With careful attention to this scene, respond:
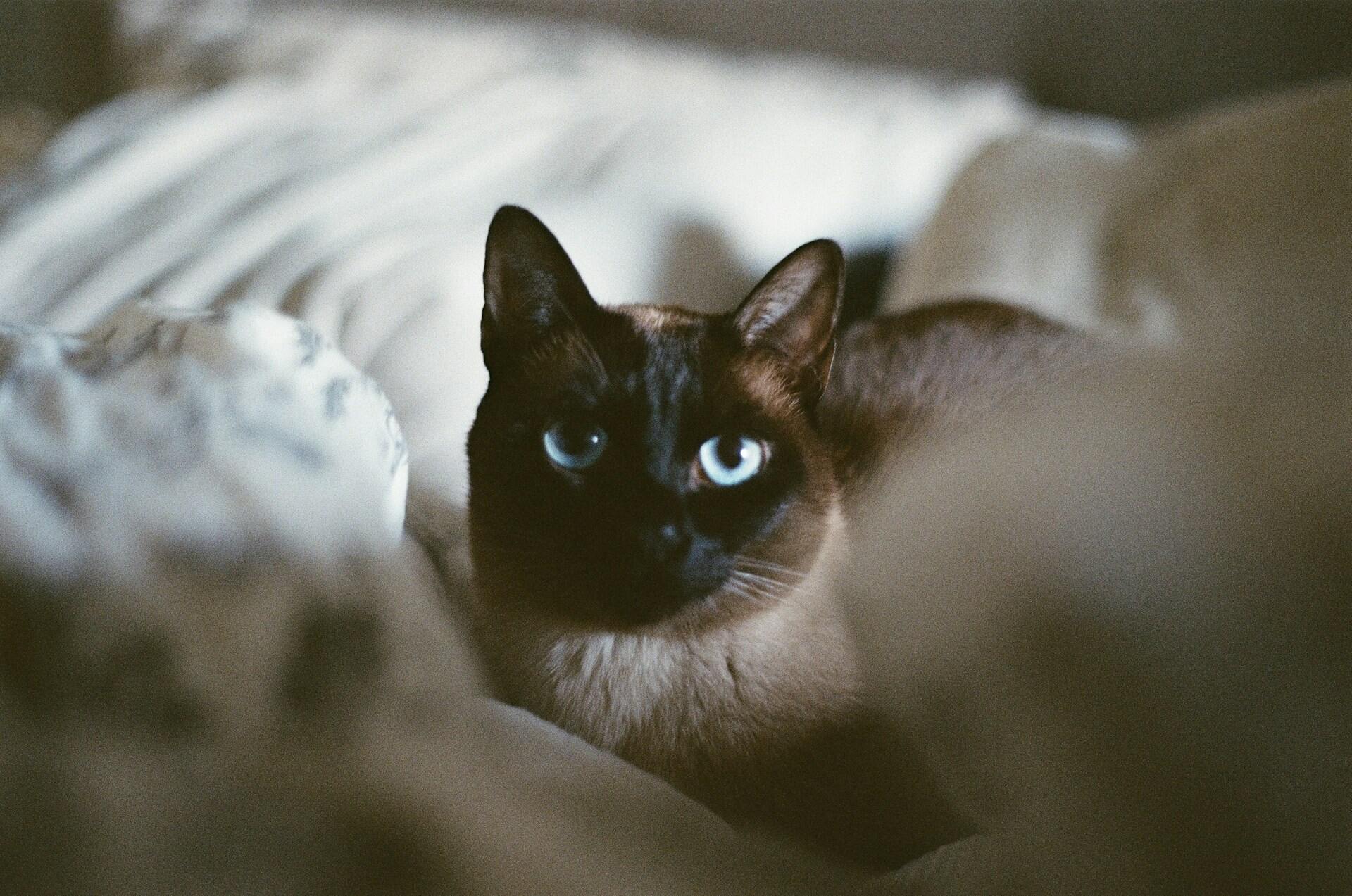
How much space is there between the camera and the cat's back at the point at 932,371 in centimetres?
50

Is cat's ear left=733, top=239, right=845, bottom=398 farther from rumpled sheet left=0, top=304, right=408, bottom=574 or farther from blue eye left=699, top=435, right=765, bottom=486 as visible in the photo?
rumpled sheet left=0, top=304, right=408, bottom=574

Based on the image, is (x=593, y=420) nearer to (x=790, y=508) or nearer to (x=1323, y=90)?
(x=790, y=508)

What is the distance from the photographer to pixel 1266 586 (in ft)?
1.09

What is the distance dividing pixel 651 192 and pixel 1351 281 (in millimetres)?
486

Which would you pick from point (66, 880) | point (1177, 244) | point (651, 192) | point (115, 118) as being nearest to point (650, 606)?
point (66, 880)

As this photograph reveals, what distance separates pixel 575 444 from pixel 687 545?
7 cm

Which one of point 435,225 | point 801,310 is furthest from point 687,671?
point 435,225

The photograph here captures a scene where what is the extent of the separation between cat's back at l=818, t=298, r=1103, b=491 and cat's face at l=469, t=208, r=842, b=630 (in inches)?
2.2

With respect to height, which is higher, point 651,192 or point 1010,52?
point 1010,52

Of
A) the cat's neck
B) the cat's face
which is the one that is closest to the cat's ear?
the cat's face

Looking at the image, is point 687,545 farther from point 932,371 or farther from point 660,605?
point 932,371

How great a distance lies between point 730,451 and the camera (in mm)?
397

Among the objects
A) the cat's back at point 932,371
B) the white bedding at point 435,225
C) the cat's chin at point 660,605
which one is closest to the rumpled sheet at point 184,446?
the white bedding at point 435,225

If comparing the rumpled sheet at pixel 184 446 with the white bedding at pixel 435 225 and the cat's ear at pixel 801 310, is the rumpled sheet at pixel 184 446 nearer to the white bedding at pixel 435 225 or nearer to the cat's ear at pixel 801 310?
the white bedding at pixel 435 225
